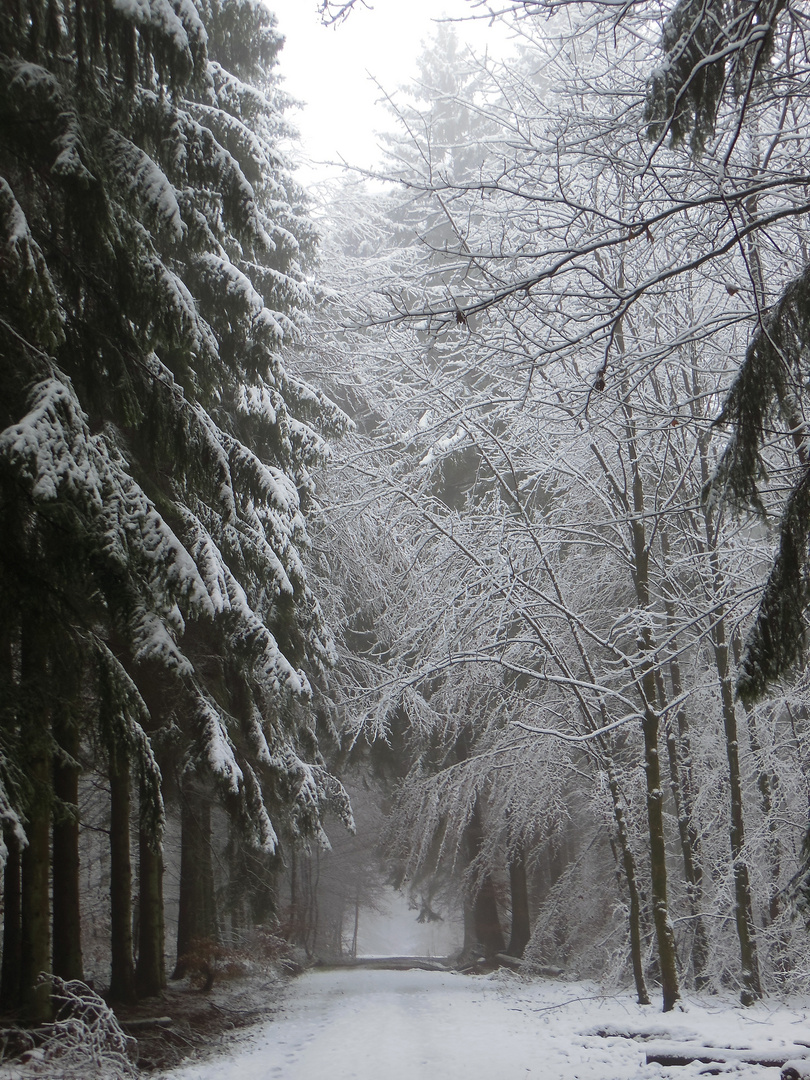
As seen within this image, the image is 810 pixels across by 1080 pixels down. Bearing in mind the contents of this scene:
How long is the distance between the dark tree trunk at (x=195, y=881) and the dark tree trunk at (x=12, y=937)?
6.93 feet

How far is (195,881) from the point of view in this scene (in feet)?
40.1

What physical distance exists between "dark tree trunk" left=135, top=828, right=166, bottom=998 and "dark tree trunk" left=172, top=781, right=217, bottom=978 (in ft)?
1.90

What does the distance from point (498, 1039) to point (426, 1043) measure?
0.76 meters

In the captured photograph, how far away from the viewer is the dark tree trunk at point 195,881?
1077 cm

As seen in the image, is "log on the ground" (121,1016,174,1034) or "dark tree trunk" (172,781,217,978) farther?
"dark tree trunk" (172,781,217,978)

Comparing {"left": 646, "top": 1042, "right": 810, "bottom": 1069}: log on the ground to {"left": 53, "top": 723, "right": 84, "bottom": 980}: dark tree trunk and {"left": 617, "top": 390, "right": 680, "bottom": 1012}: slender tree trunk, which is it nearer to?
{"left": 617, "top": 390, "right": 680, "bottom": 1012}: slender tree trunk

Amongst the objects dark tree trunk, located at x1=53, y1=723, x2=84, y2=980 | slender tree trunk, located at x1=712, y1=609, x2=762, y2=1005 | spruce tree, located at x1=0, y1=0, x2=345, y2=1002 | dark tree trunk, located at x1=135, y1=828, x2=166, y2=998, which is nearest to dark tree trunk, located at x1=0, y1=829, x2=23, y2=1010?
dark tree trunk, located at x1=53, y1=723, x2=84, y2=980

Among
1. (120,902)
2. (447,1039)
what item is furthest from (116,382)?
(447,1039)

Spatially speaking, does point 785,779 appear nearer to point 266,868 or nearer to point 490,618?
point 490,618

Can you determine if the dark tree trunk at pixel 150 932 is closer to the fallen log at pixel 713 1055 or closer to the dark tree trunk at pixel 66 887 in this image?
the dark tree trunk at pixel 66 887

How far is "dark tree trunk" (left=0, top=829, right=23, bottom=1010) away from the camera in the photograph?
26.6ft

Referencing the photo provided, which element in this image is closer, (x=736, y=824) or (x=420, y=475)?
(x=736, y=824)

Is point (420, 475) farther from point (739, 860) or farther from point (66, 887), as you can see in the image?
point (66, 887)

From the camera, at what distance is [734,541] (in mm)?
9469
